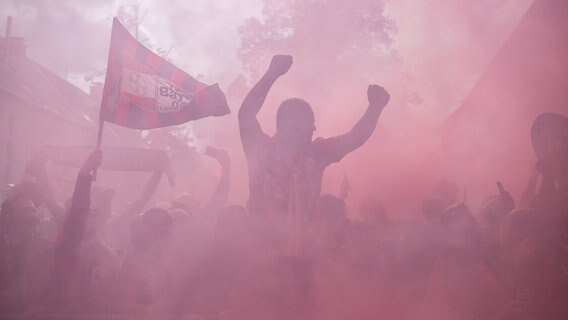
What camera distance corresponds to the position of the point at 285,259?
3.98 metres

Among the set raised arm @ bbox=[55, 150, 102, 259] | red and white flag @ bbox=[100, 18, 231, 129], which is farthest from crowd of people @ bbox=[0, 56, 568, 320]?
red and white flag @ bbox=[100, 18, 231, 129]

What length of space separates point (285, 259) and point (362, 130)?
1086mm

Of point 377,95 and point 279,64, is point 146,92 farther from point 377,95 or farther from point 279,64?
point 377,95

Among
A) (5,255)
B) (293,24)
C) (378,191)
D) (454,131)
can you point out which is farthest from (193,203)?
(293,24)

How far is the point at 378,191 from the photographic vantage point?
15.0m

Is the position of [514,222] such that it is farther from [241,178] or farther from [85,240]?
[241,178]

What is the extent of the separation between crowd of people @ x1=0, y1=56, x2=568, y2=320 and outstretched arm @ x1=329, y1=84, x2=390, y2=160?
10 mm

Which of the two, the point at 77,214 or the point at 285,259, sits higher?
the point at 77,214

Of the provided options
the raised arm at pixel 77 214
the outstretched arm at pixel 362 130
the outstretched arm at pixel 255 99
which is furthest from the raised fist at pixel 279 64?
the raised arm at pixel 77 214

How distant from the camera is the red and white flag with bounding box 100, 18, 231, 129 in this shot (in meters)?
4.76

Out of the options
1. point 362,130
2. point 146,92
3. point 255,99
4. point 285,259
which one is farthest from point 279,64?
point 146,92

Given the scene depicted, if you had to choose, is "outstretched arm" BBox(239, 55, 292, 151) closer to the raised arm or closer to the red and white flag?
the raised arm

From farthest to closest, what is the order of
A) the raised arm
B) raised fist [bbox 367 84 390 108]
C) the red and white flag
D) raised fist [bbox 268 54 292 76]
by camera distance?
the red and white flag < raised fist [bbox 367 84 390 108] < raised fist [bbox 268 54 292 76] < the raised arm

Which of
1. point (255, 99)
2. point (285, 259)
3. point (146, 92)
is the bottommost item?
point (285, 259)
